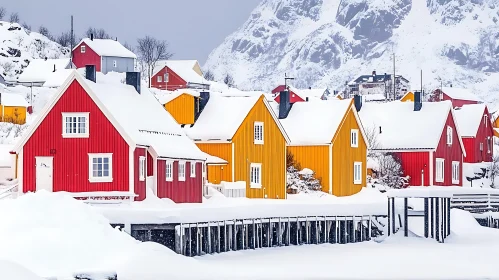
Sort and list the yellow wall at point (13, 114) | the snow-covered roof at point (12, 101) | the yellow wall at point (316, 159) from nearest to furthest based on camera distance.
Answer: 1. the yellow wall at point (316, 159)
2. the yellow wall at point (13, 114)
3. the snow-covered roof at point (12, 101)

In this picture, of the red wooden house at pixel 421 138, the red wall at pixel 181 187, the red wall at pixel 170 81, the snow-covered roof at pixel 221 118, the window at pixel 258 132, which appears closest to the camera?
the red wall at pixel 181 187

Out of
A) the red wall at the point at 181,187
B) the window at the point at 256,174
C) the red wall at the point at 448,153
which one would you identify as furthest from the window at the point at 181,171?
the red wall at the point at 448,153

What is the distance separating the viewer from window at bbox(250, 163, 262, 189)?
6669cm

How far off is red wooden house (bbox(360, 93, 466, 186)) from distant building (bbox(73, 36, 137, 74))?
222 feet

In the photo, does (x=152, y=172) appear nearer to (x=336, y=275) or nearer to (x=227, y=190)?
(x=227, y=190)

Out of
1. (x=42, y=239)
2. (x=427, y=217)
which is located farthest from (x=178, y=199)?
(x=42, y=239)

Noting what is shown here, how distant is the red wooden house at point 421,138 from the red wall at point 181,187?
77.6 ft

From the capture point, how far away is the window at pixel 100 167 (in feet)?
175

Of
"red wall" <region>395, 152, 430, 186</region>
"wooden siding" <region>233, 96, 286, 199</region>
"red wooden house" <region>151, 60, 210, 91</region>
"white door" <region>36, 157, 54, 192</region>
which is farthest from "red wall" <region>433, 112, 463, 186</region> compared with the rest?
"red wooden house" <region>151, 60, 210, 91</region>

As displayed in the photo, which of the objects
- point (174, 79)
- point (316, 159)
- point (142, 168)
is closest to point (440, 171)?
point (316, 159)

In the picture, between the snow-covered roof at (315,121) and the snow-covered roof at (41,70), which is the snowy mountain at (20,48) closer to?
the snow-covered roof at (41,70)

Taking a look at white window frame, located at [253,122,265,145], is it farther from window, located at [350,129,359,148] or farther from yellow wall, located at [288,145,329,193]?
window, located at [350,129,359,148]

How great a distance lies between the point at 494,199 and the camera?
65000 millimetres

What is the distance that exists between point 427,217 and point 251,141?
14.1 metres
